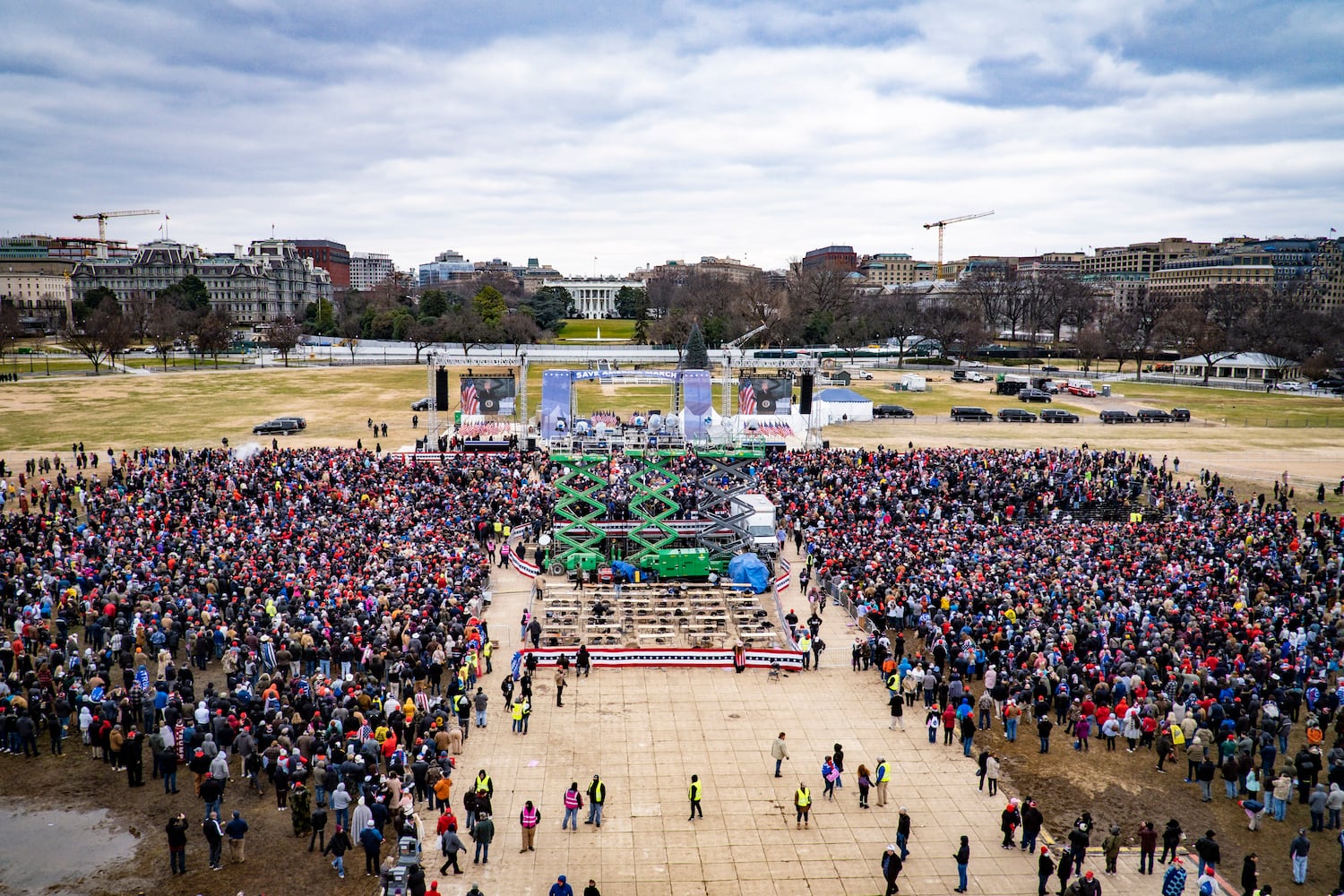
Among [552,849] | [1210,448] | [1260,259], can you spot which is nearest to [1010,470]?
[1210,448]

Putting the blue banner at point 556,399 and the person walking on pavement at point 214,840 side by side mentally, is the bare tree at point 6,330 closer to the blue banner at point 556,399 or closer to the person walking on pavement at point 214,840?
the blue banner at point 556,399

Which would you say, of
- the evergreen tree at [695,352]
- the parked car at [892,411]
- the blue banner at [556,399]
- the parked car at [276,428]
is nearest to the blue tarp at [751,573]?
the blue banner at [556,399]

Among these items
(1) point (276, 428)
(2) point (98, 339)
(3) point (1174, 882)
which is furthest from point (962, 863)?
(2) point (98, 339)

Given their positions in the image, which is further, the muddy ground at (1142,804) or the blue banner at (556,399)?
the blue banner at (556,399)

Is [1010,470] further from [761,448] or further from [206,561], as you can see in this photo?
[206,561]

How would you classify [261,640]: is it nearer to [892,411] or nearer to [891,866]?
[891,866]

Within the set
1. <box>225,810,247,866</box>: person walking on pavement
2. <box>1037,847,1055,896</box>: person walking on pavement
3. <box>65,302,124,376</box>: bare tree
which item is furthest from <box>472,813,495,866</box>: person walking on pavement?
<box>65,302,124,376</box>: bare tree
